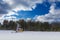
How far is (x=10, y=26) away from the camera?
20.4 metres

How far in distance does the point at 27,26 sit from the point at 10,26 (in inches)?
→ 83.2

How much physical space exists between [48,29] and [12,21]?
4.89 meters

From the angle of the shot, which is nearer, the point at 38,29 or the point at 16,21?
the point at 16,21

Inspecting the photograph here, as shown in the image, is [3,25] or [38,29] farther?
[38,29]

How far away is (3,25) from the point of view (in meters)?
19.0

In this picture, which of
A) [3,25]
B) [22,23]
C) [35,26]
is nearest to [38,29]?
[35,26]

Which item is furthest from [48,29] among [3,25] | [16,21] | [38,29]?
[3,25]

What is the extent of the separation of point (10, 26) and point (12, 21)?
0.63 metres

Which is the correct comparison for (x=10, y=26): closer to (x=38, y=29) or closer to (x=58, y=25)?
(x=38, y=29)

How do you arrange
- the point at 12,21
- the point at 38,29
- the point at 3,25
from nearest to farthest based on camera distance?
the point at 3,25, the point at 12,21, the point at 38,29

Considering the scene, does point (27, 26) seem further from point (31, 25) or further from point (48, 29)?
point (48, 29)

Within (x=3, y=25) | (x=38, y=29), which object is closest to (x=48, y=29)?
(x=38, y=29)

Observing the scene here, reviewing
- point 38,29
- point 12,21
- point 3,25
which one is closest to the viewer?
point 3,25

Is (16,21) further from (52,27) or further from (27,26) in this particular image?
(52,27)
